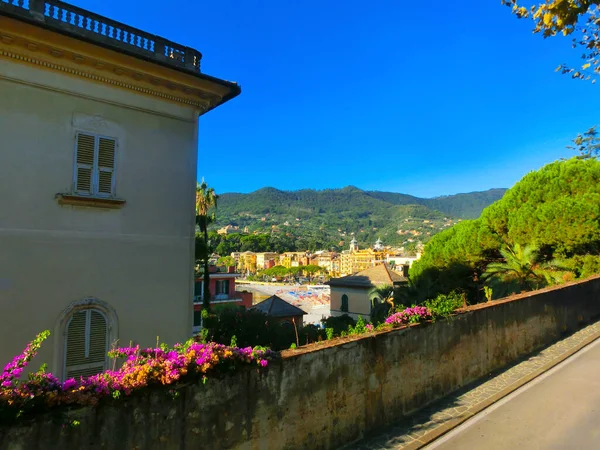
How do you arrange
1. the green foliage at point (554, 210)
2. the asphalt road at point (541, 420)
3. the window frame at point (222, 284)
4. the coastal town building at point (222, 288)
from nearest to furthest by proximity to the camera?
the asphalt road at point (541, 420), the green foliage at point (554, 210), the coastal town building at point (222, 288), the window frame at point (222, 284)

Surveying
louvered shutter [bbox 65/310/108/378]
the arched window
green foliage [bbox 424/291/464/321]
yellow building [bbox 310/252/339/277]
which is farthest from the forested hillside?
yellow building [bbox 310/252/339/277]

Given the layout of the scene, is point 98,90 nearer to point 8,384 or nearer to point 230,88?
point 230,88

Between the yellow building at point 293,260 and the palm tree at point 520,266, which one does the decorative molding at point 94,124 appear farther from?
the yellow building at point 293,260

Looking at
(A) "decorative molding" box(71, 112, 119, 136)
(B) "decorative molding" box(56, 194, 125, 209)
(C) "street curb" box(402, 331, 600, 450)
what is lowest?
(C) "street curb" box(402, 331, 600, 450)

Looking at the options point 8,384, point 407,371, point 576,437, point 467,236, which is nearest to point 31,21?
point 8,384

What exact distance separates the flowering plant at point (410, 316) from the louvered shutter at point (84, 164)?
21.0 feet

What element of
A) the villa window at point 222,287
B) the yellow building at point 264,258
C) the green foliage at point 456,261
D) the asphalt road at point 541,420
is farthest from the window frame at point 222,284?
the yellow building at point 264,258

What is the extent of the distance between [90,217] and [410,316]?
6.59 metres

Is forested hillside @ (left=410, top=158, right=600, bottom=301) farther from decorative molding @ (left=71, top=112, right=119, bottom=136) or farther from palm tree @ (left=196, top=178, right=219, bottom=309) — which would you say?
decorative molding @ (left=71, top=112, right=119, bottom=136)

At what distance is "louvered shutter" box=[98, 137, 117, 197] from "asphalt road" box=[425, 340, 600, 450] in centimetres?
740

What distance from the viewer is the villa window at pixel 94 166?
7.19 meters

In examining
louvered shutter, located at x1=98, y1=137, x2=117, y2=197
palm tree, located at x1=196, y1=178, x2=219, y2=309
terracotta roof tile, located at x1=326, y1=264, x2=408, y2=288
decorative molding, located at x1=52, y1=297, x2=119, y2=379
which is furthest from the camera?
terracotta roof tile, located at x1=326, y1=264, x2=408, y2=288

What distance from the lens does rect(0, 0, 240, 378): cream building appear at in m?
6.58

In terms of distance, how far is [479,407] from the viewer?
730 cm
